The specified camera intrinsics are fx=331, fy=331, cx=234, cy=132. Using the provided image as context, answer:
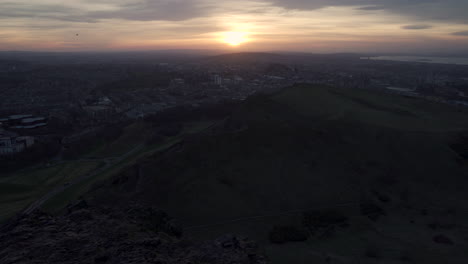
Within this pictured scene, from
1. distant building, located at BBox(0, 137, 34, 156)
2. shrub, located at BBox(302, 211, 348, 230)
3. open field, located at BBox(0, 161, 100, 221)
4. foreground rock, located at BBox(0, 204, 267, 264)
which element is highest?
foreground rock, located at BBox(0, 204, 267, 264)

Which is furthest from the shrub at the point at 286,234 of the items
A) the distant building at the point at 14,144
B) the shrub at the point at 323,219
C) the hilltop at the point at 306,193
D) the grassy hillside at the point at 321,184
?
the distant building at the point at 14,144

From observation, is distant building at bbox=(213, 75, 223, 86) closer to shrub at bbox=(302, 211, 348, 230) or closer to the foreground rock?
shrub at bbox=(302, 211, 348, 230)

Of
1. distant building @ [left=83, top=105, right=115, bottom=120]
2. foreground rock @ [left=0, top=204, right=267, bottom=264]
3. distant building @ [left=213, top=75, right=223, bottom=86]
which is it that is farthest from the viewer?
distant building @ [left=213, top=75, right=223, bottom=86]

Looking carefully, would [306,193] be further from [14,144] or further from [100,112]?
[100,112]

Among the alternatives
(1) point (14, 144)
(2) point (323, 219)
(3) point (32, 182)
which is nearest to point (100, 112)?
(1) point (14, 144)

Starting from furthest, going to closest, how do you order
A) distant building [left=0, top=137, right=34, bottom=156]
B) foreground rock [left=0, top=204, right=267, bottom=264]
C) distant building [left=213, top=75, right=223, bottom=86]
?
distant building [left=213, top=75, right=223, bottom=86] → distant building [left=0, top=137, right=34, bottom=156] → foreground rock [left=0, top=204, right=267, bottom=264]

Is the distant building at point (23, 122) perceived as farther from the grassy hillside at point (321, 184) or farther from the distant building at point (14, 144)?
the grassy hillside at point (321, 184)

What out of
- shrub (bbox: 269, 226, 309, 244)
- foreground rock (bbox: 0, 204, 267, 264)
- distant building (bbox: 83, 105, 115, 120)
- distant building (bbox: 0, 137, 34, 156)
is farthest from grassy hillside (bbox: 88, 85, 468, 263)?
distant building (bbox: 83, 105, 115, 120)

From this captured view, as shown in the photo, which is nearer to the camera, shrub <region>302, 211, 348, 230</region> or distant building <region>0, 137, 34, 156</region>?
shrub <region>302, 211, 348, 230</region>
